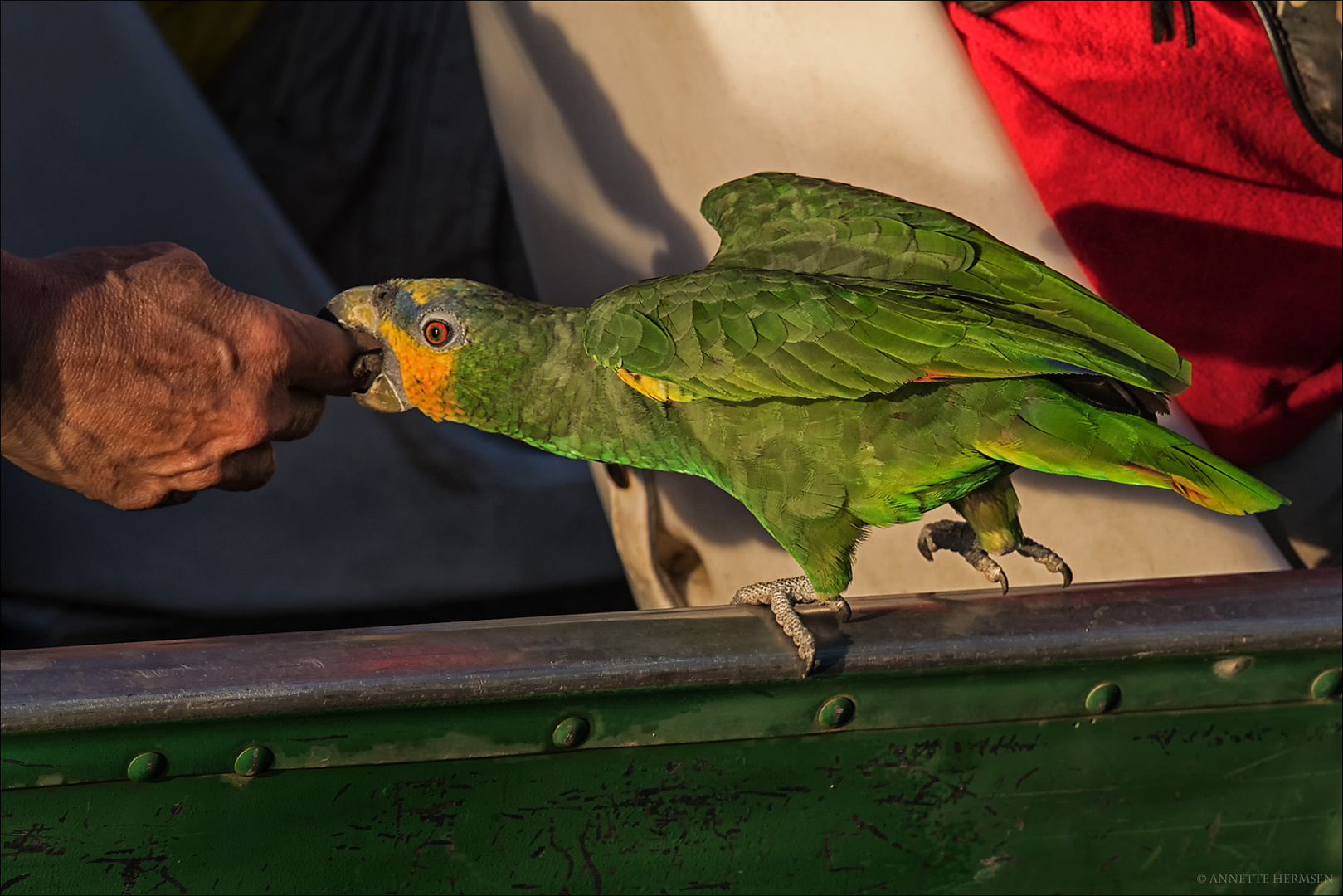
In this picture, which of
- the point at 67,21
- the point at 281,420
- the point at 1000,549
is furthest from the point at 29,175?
the point at 1000,549

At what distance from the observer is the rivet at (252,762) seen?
0.75 metres

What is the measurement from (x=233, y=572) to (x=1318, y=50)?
182 centimetres

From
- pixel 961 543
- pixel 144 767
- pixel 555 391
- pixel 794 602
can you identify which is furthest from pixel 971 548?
pixel 144 767

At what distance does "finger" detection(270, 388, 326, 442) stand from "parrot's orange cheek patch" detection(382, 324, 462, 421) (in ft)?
0.38

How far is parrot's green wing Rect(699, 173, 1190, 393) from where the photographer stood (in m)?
0.93

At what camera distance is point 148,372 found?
39.6 inches

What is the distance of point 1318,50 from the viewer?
3.77 feet

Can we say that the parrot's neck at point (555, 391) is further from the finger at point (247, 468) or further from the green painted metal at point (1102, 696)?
the green painted metal at point (1102, 696)

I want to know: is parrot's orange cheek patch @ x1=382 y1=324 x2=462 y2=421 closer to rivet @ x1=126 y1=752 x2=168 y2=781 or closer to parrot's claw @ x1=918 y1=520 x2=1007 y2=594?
rivet @ x1=126 y1=752 x2=168 y2=781

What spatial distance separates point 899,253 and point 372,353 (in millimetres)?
593

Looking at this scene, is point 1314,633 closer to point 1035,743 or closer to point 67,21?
point 1035,743

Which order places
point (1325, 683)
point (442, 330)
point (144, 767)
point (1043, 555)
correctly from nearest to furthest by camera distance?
point (144, 767) → point (1325, 683) → point (442, 330) → point (1043, 555)

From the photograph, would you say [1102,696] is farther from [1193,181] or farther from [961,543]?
[1193,181]

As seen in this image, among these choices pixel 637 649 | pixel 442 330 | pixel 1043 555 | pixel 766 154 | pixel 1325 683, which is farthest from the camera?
pixel 766 154
